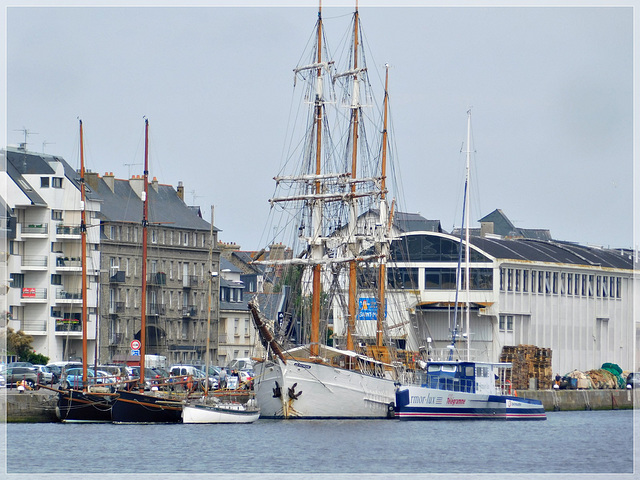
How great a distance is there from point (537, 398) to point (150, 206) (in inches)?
1753

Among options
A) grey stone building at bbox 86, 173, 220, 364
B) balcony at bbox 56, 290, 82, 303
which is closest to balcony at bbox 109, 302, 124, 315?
grey stone building at bbox 86, 173, 220, 364

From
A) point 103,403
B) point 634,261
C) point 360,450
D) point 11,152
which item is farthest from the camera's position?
point 634,261

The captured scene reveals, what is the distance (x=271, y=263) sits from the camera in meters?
89.4

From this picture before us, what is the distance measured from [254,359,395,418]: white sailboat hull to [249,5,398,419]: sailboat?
5cm

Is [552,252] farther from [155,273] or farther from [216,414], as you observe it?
[216,414]

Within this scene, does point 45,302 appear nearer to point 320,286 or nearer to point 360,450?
point 320,286

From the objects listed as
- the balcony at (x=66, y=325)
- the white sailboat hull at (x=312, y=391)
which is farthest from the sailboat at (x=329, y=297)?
the balcony at (x=66, y=325)

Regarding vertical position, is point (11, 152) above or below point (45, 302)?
above

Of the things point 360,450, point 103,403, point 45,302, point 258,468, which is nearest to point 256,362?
point 103,403

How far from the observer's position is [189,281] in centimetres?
14638

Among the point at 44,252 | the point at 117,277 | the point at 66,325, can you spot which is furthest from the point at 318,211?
the point at 117,277

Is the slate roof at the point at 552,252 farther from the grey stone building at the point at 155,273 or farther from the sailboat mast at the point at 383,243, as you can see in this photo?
the grey stone building at the point at 155,273

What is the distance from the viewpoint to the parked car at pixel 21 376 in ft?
298

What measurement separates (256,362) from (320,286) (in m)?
5.75
